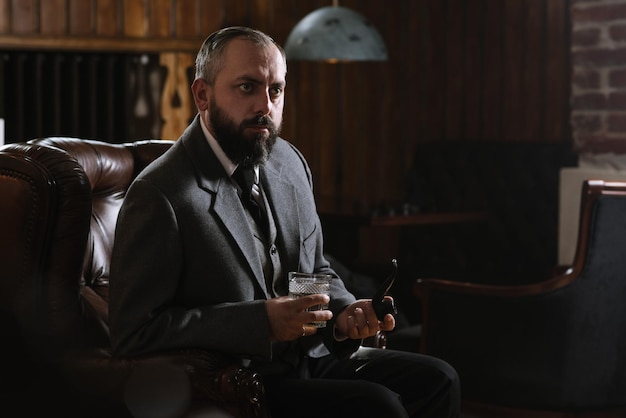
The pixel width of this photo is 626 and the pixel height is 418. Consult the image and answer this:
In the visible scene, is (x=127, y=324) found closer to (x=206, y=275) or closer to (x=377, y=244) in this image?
(x=206, y=275)

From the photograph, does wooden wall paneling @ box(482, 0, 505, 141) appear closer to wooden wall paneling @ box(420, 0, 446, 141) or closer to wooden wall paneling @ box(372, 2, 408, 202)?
wooden wall paneling @ box(420, 0, 446, 141)

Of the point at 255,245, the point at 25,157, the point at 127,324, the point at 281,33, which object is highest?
the point at 281,33

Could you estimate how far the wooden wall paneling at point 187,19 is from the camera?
582cm

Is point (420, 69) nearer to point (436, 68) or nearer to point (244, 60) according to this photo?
point (436, 68)

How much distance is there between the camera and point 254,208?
7.94 ft

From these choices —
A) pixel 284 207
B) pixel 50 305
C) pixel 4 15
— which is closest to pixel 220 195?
pixel 284 207

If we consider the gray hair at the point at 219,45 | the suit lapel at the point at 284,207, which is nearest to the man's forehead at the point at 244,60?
the gray hair at the point at 219,45

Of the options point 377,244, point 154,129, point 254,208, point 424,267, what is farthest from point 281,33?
point 254,208

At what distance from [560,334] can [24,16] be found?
11.2 feet

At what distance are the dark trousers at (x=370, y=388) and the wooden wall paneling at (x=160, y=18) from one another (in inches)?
143

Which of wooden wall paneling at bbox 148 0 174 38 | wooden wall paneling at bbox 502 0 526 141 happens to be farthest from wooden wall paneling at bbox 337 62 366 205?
wooden wall paneling at bbox 148 0 174 38

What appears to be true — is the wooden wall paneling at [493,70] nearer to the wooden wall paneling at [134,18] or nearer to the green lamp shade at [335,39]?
the green lamp shade at [335,39]

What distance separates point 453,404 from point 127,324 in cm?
78

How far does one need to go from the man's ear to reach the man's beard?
0.03 meters
